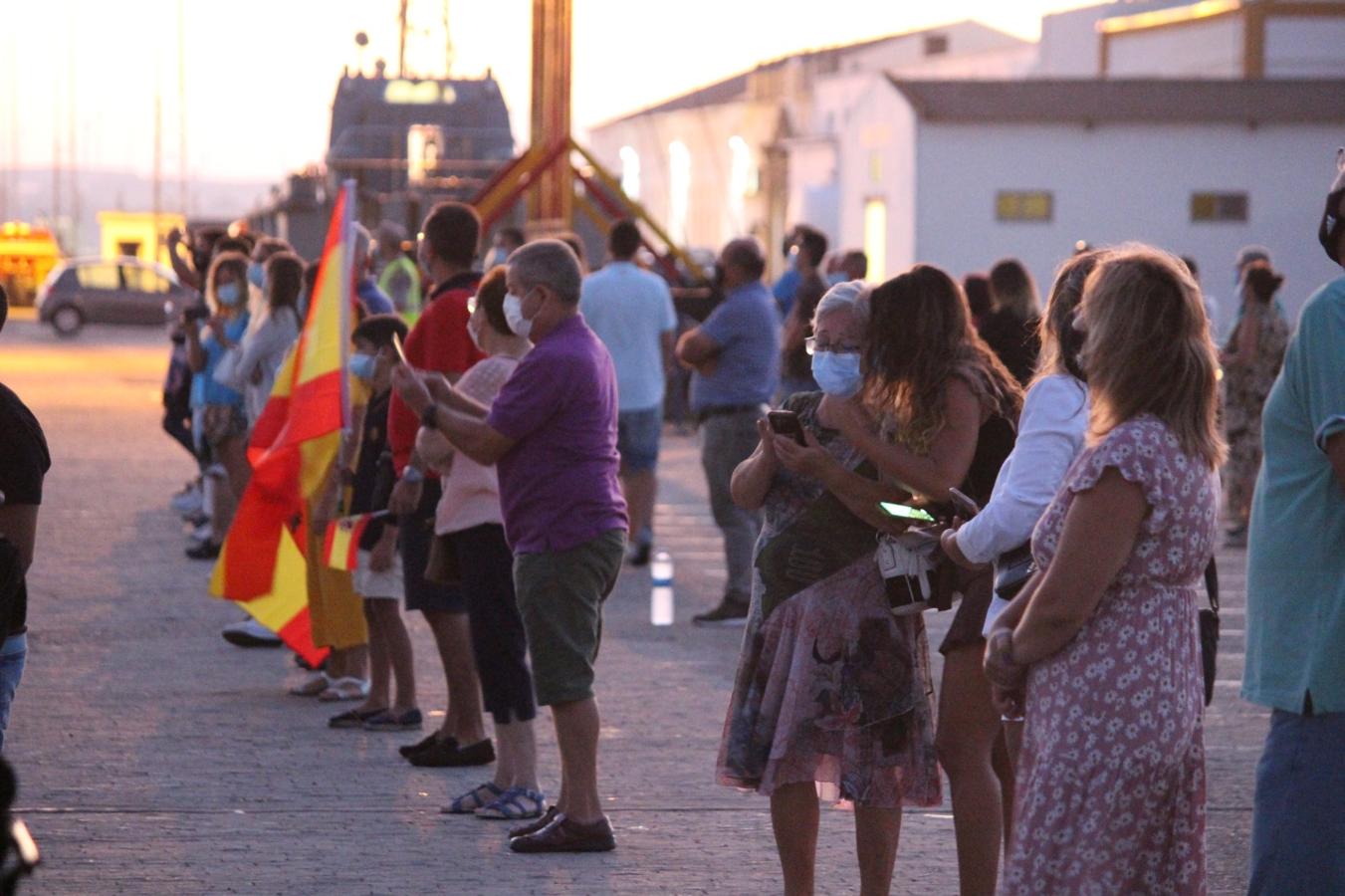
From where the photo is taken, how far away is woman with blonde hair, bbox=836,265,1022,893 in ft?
17.7

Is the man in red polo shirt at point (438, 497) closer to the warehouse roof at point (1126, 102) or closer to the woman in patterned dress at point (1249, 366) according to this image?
the woman in patterned dress at point (1249, 366)

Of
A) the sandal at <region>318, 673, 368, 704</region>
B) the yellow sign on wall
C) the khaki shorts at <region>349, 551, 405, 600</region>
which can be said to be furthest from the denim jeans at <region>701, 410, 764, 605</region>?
the yellow sign on wall

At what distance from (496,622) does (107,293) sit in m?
43.8

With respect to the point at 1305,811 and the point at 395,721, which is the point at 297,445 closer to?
the point at 395,721

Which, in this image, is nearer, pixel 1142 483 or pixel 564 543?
pixel 1142 483

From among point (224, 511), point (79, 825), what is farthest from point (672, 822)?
point (224, 511)

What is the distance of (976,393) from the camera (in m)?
5.52

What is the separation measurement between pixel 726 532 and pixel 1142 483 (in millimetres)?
7330

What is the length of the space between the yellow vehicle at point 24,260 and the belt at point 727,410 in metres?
54.9

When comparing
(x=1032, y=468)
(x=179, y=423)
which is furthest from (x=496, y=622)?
(x=179, y=423)

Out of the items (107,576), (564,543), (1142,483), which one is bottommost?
(107,576)

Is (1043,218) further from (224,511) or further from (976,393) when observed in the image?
(976,393)

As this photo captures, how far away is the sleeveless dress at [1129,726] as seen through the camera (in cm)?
419

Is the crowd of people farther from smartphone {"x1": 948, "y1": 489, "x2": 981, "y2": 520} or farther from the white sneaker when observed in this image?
the white sneaker
